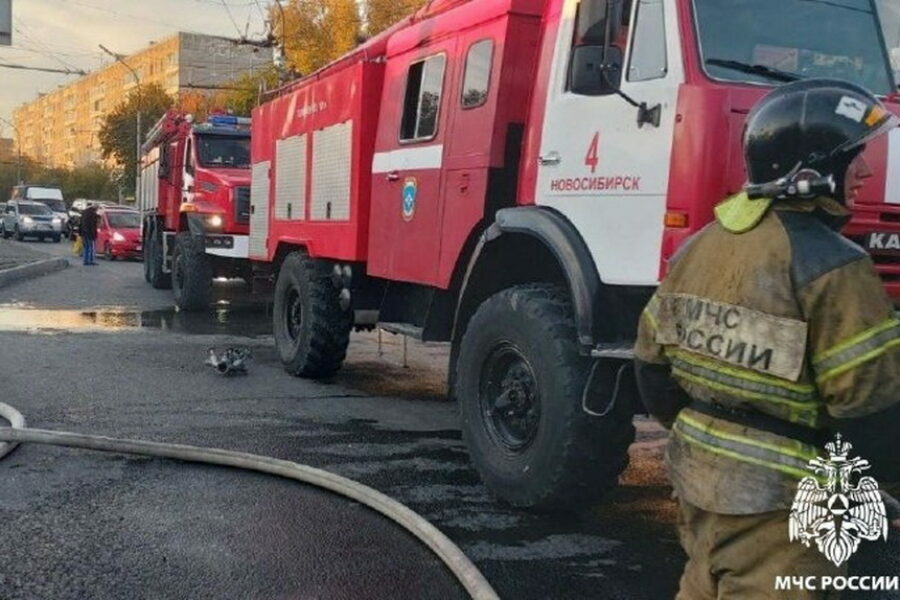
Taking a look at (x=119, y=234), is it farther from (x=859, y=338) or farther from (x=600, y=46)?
(x=859, y=338)

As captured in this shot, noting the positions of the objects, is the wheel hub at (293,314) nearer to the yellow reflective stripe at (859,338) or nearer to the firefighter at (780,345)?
the firefighter at (780,345)

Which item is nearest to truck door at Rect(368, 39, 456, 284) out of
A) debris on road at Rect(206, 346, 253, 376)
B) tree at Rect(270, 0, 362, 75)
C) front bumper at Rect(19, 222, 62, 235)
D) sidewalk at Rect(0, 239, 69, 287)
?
debris on road at Rect(206, 346, 253, 376)

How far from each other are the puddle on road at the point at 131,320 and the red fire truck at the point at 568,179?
673 centimetres

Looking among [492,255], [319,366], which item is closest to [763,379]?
[492,255]

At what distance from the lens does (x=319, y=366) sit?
871cm

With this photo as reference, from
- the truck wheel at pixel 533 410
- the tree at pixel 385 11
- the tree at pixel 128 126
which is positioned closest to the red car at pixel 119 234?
the tree at pixel 385 11

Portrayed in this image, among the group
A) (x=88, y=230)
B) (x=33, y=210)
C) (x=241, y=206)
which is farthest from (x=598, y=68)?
(x=33, y=210)

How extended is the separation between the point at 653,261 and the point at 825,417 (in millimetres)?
2340

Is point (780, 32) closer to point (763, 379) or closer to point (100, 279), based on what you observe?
point (763, 379)

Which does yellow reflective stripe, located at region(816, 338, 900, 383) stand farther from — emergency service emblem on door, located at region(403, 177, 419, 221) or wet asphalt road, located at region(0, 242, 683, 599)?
emergency service emblem on door, located at region(403, 177, 419, 221)

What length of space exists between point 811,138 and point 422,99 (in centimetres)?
466

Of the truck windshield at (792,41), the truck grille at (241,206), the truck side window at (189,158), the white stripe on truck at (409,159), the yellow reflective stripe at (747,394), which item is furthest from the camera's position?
the truck side window at (189,158)

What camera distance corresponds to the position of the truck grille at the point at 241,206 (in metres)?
14.1

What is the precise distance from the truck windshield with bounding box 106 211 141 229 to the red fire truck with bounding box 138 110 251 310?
525 inches
